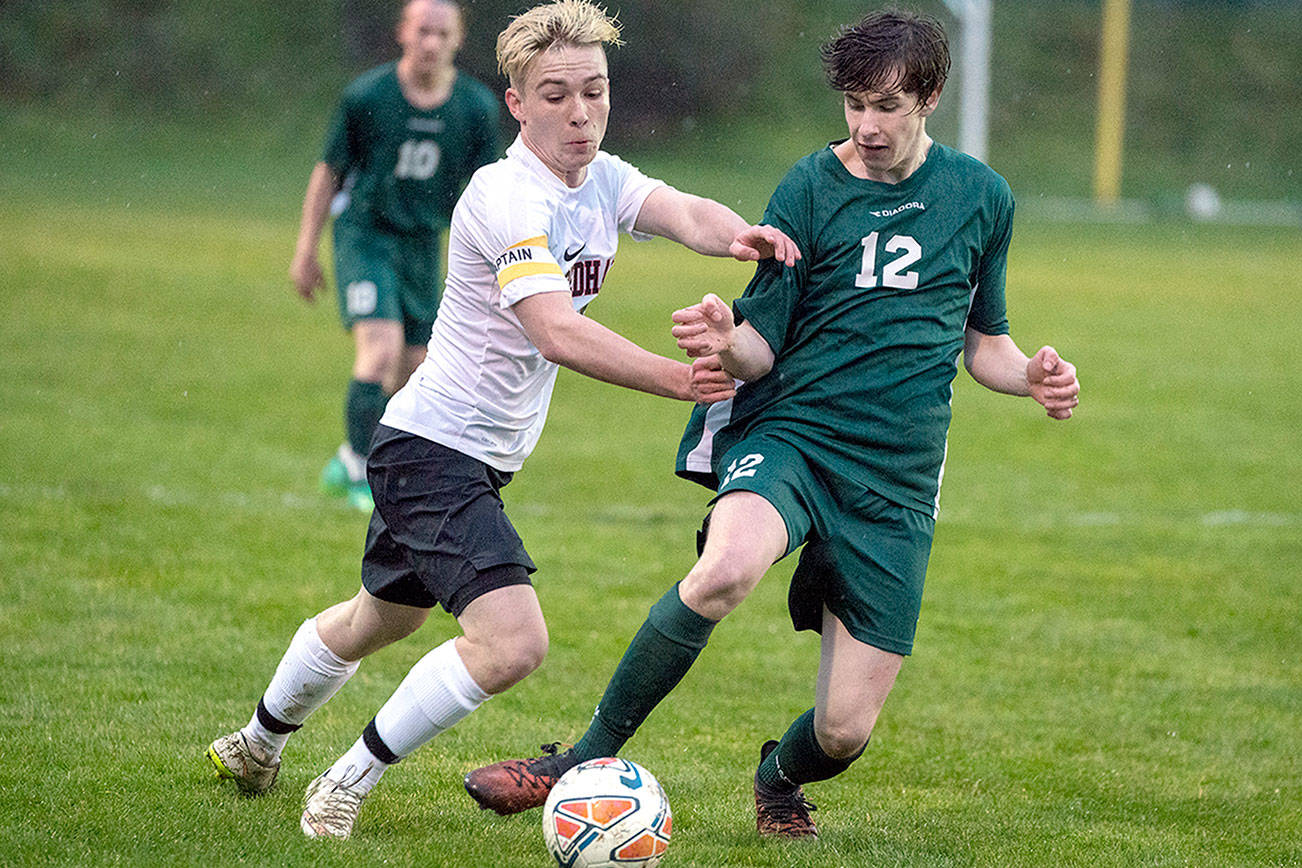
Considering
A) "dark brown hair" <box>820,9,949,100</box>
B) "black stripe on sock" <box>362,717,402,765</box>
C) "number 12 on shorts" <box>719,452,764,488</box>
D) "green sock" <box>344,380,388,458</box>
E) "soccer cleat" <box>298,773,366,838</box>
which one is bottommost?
"soccer cleat" <box>298,773,366,838</box>

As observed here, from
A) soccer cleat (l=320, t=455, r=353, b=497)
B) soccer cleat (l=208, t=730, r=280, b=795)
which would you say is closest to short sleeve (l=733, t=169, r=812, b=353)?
soccer cleat (l=208, t=730, r=280, b=795)

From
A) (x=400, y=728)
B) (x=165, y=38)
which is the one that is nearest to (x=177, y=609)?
(x=400, y=728)

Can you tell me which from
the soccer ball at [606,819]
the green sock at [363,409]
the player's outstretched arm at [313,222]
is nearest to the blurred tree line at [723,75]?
the player's outstretched arm at [313,222]

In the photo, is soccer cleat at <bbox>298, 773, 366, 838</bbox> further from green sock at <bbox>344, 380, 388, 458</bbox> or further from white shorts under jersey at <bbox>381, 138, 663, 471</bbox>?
green sock at <bbox>344, 380, 388, 458</bbox>

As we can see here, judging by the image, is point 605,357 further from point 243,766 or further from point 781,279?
point 243,766

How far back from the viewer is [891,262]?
3848mm

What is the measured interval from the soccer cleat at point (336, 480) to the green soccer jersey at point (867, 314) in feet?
15.9

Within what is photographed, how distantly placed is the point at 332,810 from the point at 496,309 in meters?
1.26

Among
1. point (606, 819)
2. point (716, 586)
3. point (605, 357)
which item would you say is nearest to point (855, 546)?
point (716, 586)

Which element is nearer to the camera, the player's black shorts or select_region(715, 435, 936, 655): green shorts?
the player's black shorts

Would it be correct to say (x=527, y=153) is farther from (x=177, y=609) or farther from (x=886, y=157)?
(x=177, y=609)

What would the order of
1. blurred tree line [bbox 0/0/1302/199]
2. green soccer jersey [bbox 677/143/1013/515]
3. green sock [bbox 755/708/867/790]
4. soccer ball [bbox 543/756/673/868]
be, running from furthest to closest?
1. blurred tree line [bbox 0/0/1302/199]
2. green sock [bbox 755/708/867/790]
3. green soccer jersey [bbox 677/143/1013/515]
4. soccer ball [bbox 543/756/673/868]

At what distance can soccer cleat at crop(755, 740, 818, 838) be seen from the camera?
13.1 feet

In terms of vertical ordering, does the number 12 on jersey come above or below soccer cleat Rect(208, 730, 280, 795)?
above
